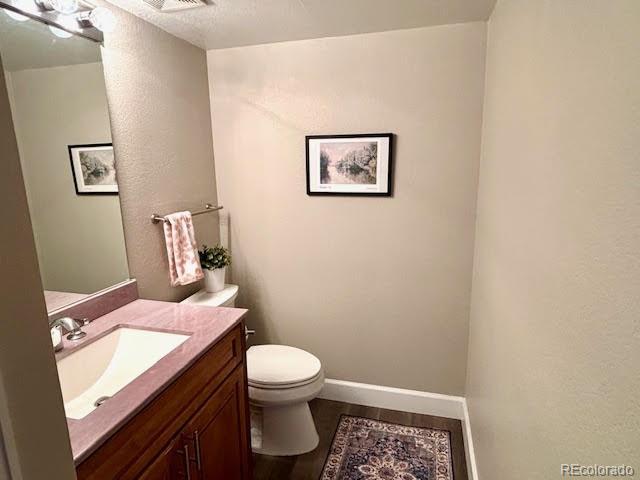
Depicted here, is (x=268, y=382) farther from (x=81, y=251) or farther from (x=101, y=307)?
(x=81, y=251)

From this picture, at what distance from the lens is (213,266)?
203 cm

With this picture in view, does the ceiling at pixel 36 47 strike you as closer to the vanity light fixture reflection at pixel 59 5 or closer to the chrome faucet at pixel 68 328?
the vanity light fixture reflection at pixel 59 5

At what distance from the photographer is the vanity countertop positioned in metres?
0.84

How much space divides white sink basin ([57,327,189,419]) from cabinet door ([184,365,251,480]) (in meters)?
0.27

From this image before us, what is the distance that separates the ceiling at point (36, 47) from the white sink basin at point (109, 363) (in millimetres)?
1016

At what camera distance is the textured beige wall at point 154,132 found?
1609 mm

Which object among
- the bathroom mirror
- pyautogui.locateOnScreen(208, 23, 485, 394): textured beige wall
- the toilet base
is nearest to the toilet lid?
the toilet base

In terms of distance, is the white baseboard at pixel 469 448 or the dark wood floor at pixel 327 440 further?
the dark wood floor at pixel 327 440

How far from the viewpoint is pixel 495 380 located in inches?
50.8

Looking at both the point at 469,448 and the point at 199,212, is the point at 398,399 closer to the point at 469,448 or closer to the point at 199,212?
the point at 469,448

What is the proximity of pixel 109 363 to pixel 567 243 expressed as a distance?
1.51 metres

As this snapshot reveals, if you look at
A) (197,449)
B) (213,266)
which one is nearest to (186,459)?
(197,449)

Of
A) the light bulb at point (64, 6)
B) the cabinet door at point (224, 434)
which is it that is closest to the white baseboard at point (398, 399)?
the cabinet door at point (224, 434)

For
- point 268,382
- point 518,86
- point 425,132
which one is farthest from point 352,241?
point 518,86
